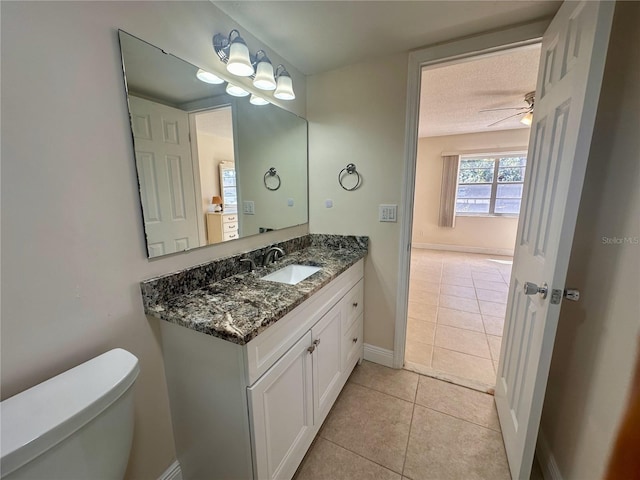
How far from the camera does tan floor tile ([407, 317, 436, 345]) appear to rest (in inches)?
93.0

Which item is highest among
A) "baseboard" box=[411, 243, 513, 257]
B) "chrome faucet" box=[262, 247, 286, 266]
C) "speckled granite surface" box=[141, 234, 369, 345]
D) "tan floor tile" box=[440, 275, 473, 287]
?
"chrome faucet" box=[262, 247, 286, 266]

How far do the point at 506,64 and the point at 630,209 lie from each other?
1.97 m

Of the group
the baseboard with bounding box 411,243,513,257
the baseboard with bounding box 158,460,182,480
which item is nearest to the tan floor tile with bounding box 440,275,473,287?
the baseboard with bounding box 411,243,513,257

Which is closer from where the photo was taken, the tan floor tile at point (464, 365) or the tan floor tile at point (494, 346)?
the tan floor tile at point (464, 365)

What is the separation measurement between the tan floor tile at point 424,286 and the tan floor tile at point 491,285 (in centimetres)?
56

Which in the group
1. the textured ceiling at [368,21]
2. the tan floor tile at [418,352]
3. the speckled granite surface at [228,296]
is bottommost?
Answer: the tan floor tile at [418,352]

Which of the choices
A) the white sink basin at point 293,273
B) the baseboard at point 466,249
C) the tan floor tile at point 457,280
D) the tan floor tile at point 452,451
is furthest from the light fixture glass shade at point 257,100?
the baseboard at point 466,249

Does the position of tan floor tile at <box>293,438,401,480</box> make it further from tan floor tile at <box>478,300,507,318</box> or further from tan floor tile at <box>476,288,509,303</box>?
tan floor tile at <box>476,288,509,303</box>

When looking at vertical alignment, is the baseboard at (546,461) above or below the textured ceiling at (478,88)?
below

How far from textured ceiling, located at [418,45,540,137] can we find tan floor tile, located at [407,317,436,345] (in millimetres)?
2112

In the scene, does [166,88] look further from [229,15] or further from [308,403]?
[308,403]

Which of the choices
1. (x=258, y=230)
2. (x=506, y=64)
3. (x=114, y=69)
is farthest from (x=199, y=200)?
(x=506, y=64)

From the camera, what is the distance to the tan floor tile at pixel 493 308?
2.79 m

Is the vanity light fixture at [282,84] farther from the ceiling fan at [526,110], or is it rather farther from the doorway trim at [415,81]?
the ceiling fan at [526,110]
